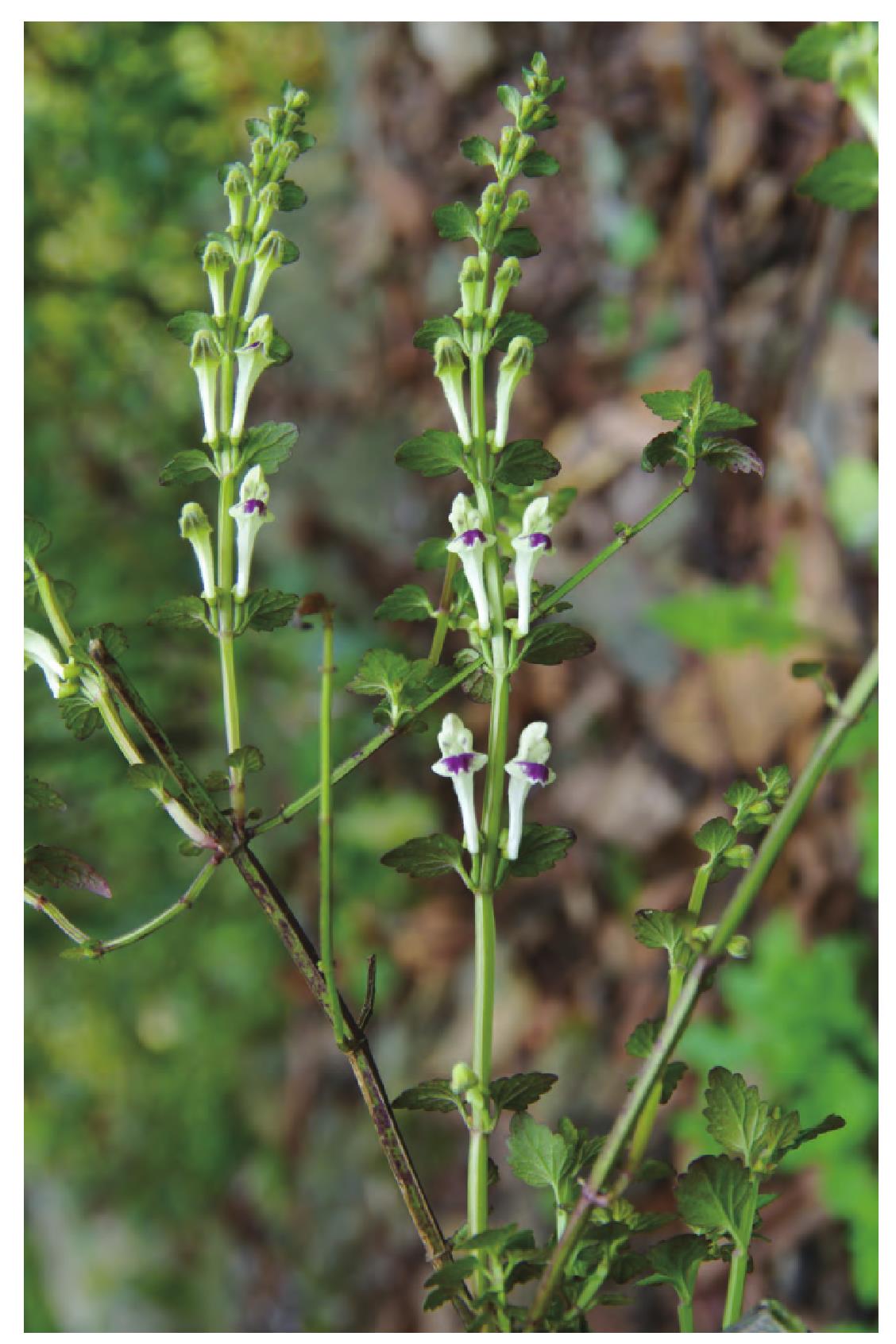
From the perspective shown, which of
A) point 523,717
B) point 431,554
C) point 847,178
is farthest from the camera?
point 523,717

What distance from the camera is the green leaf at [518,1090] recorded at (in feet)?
1.22

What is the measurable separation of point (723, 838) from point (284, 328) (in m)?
2.12

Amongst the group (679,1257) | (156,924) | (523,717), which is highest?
(523,717)

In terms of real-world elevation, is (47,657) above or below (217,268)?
below

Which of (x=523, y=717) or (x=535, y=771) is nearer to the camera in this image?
(x=535, y=771)

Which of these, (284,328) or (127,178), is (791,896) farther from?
(284,328)

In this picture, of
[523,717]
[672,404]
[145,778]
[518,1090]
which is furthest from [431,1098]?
[523,717]

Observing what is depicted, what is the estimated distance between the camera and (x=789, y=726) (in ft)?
5.29

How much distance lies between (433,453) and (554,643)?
0.24 feet

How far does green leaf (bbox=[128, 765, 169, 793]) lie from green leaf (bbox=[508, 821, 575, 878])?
4.6 inches

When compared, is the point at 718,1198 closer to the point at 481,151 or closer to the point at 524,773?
the point at 524,773

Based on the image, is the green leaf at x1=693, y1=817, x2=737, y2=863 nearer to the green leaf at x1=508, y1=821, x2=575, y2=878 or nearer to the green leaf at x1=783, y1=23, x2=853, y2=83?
the green leaf at x1=508, y1=821, x2=575, y2=878

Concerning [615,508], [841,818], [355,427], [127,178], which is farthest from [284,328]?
[841,818]

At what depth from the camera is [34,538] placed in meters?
0.39
